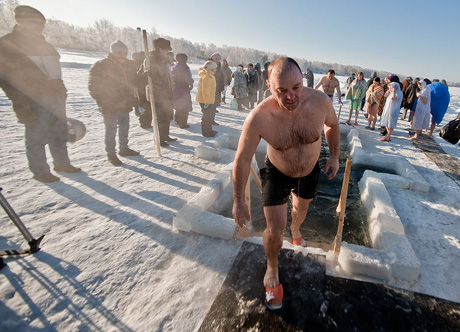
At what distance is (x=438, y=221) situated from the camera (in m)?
3.17

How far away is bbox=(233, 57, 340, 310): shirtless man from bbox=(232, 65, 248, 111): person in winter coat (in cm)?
851

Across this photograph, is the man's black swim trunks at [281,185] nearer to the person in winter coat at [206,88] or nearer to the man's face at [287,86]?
the man's face at [287,86]

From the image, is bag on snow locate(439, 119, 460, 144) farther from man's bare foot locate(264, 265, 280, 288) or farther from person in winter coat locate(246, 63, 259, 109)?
person in winter coat locate(246, 63, 259, 109)

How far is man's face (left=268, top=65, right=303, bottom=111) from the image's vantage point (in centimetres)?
174

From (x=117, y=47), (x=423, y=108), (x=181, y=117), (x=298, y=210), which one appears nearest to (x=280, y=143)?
(x=298, y=210)

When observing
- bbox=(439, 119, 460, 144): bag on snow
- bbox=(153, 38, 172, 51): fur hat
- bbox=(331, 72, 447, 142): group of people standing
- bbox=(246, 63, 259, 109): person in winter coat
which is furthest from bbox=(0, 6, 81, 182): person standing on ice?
bbox=(246, 63, 259, 109): person in winter coat

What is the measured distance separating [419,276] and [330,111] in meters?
1.80

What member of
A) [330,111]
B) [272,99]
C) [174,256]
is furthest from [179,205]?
[330,111]

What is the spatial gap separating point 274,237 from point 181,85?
19.4ft

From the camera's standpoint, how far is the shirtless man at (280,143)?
1.80 metres

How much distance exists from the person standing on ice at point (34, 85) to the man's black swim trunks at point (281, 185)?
354cm

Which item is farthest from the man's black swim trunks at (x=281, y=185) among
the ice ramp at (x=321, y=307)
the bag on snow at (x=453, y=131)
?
the bag on snow at (x=453, y=131)

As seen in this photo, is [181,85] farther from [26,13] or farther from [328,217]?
[328,217]

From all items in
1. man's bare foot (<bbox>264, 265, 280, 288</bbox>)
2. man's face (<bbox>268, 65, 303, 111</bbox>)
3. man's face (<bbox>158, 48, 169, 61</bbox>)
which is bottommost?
man's bare foot (<bbox>264, 265, 280, 288</bbox>)
